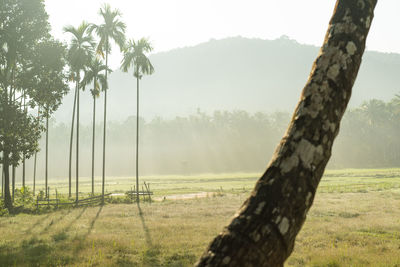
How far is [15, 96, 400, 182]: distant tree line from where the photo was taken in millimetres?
121875

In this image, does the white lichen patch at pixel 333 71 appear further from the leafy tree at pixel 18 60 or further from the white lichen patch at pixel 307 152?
the leafy tree at pixel 18 60

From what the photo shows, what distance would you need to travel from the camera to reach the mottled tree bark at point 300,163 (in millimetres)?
2297

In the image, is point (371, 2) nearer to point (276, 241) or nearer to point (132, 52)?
point (276, 241)

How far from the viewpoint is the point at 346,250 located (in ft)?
36.4

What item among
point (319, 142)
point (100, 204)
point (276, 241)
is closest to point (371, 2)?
point (319, 142)

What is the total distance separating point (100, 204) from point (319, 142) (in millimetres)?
31243

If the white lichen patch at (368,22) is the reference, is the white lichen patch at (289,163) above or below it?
below

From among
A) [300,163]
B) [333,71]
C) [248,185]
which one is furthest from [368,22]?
[248,185]

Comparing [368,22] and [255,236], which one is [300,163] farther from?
[368,22]

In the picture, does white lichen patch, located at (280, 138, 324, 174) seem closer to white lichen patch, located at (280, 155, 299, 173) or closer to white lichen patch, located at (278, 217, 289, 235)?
white lichen patch, located at (280, 155, 299, 173)

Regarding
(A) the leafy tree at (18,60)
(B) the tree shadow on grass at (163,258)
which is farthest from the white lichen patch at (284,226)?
(A) the leafy tree at (18,60)

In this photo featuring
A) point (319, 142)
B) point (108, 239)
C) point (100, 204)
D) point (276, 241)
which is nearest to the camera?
point (276, 241)

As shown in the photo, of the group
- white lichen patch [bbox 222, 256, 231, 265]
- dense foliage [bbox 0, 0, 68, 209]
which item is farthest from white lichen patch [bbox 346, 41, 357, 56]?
dense foliage [bbox 0, 0, 68, 209]

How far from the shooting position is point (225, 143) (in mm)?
158500
